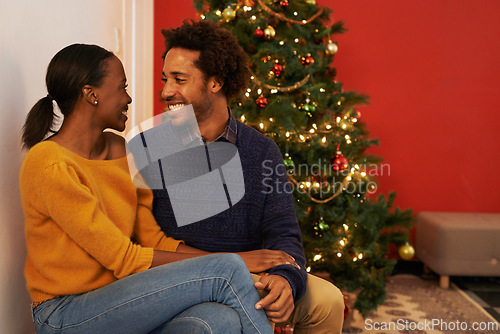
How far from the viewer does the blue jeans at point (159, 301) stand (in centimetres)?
114

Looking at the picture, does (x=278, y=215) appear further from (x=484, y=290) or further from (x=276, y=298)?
(x=484, y=290)

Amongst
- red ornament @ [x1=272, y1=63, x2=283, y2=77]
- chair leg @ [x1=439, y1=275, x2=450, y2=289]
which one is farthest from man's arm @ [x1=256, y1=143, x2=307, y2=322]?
chair leg @ [x1=439, y1=275, x2=450, y2=289]

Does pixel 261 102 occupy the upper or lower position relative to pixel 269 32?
lower

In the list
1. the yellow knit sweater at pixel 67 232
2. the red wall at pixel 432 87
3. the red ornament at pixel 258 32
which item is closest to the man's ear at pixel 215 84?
the yellow knit sweater at pixel 67 232

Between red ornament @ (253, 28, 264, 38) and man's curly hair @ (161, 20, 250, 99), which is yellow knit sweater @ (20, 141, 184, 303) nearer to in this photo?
man's curly hair @ (161, 20, 250, 99)

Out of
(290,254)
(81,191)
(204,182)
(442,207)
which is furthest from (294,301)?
(442,207)

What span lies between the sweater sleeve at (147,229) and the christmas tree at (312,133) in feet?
3.44

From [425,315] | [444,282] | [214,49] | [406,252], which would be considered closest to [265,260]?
[214,49]

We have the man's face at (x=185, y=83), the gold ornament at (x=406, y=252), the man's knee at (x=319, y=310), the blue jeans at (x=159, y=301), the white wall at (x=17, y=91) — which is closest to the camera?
the blue jeans at (x=159, y=301)

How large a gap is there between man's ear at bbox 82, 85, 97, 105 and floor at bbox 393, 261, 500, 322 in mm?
2333

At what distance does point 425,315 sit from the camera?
8.66 feet

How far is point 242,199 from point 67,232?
571mm

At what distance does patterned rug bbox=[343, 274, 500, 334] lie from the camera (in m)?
2.45

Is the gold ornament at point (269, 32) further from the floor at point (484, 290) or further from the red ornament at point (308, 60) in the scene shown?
the floor at point (484, 290)
